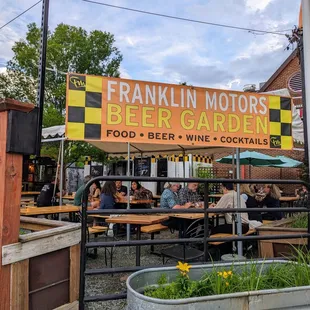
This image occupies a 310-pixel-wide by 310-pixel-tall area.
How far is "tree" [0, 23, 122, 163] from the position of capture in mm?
14273

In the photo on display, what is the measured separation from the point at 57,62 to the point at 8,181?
Answer: 14116 millimetres

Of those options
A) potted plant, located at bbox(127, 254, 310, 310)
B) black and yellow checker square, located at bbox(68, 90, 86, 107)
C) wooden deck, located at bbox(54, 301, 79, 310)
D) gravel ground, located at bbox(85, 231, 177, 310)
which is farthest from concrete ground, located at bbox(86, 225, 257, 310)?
black and yellow checker square, located at bbox(68, 90, 86, 107)

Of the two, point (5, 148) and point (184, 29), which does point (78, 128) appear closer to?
point (5, 148)

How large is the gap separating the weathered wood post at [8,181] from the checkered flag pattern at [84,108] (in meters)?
1.21

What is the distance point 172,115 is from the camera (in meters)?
3.78

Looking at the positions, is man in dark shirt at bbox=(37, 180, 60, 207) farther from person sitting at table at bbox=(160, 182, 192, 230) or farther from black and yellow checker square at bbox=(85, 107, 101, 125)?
black and yellow checker square at bbox=(85, 107, 101, 125)

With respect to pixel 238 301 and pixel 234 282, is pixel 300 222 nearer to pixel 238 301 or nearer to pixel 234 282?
pixel 234 282

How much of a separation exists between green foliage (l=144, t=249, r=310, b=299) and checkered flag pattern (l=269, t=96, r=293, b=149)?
2529 millimetres

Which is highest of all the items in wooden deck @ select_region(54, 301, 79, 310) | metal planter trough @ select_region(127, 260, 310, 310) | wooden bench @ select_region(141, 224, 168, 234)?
metal planter trough @ select_region(127, 260, 310, 310)

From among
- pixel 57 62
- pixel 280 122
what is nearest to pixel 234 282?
pixel 280 122

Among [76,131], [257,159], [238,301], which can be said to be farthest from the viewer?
[257,159]

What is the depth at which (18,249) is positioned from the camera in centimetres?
209

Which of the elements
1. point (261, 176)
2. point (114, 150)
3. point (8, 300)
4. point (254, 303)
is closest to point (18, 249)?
point (8, 300)

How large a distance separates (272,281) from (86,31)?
1651 centimetres
